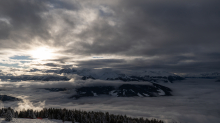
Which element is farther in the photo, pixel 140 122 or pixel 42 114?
pixel 140 122

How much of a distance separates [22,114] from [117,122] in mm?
97797

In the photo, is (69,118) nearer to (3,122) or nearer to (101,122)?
(101,122)

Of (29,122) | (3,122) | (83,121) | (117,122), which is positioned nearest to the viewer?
(3,122)

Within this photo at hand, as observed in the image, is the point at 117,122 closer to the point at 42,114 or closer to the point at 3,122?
the point at 42,114

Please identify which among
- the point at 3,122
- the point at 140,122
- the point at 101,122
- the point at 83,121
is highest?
the point at 3,122

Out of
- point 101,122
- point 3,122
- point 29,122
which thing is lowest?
point 101,122

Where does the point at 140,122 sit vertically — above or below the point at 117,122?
below

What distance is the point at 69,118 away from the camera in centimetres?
12162

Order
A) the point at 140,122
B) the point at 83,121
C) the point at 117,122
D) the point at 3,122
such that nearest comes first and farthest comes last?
1. the point at 3,122
2. the point at 83,121
3. the point at 117,122
4. the point at 140,122

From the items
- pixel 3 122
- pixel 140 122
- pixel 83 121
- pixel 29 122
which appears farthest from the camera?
pixel 140 122

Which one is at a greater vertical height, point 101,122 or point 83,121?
point 83,121

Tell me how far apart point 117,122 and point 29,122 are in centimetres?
9009

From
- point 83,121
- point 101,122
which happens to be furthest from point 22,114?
point 101,122

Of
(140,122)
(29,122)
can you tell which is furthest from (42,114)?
(140,122)
